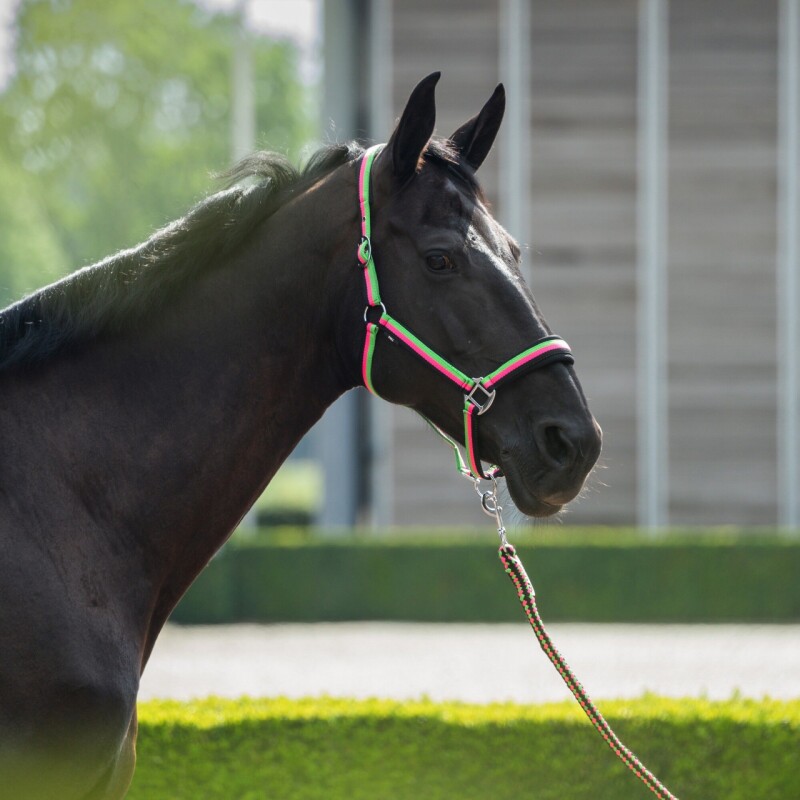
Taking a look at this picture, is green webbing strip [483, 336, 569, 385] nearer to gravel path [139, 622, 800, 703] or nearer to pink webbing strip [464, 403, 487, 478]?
pink webbing strip [464, 403, 487, 478]

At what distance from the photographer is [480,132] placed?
2.72 metres

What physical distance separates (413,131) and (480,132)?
1.16ft

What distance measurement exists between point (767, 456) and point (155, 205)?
26.9 metres

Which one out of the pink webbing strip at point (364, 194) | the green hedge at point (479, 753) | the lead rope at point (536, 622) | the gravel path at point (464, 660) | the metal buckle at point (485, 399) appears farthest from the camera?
the gravel path at point (464, 660)

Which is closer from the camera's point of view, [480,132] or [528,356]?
[528,356]

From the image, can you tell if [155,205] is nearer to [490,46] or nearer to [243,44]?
[243,44]

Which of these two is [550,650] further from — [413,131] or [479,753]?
[479,753]

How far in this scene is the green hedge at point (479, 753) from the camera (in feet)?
14.5

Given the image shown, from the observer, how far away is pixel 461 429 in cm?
245

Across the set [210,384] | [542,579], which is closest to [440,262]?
[210,384]

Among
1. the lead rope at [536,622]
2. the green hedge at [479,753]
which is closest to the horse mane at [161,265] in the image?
the lead rope at [536,622]

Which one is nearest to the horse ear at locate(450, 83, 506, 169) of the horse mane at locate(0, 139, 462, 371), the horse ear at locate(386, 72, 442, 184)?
the horse mane at locate(0, 139, 462, 371)

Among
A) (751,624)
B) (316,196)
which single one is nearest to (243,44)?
(751,624)

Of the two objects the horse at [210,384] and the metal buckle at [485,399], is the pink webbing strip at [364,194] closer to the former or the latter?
the horse at [210,384]
